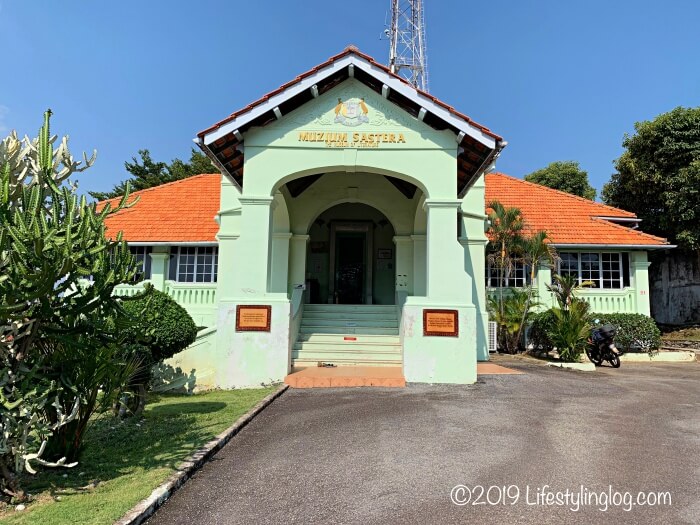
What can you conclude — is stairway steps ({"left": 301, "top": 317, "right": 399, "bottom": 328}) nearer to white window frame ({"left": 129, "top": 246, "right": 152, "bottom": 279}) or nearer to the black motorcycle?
the black motorcycle

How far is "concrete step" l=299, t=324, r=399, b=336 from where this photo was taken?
11773 millimetres

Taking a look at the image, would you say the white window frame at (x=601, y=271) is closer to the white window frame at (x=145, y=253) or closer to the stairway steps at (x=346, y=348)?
the stairway steps at (x=346, y=348)

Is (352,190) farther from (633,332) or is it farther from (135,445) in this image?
(633,332)

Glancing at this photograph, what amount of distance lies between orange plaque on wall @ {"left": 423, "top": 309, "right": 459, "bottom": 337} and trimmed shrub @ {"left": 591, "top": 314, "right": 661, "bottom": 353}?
813cm

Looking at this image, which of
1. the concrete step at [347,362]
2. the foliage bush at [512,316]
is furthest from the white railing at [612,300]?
the concrete step at [347,362]

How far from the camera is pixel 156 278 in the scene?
15453 mm

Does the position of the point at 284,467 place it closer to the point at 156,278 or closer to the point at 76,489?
the point at 76,489

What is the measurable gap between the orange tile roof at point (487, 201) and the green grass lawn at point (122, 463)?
933cm

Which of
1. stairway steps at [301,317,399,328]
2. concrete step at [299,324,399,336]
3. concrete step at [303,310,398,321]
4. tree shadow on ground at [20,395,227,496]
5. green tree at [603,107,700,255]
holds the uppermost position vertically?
green tree at [603,107,700,255]

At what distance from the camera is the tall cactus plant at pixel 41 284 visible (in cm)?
364

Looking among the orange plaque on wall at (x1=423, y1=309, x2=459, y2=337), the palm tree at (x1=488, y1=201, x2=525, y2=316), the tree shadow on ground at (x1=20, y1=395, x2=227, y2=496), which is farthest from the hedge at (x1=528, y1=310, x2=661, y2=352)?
the tree shadow on ground at (x1=20, y1=395, x2=227, y2=496)

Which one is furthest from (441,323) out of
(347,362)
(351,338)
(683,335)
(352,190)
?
(683,335)

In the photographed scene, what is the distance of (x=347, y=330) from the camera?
11.9 metres

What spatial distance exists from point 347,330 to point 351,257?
4.86 m
